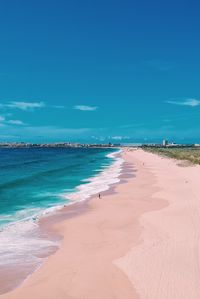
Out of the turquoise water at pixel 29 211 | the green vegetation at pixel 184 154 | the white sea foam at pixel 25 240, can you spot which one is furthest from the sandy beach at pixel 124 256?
the green vegetation at pixel 184 154

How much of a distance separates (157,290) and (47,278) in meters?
3.46

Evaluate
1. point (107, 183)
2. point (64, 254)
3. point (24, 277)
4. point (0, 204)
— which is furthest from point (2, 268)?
point (107, 183)

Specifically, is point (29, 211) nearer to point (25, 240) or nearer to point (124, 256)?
point (25, 240)

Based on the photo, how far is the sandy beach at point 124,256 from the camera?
11.4 m

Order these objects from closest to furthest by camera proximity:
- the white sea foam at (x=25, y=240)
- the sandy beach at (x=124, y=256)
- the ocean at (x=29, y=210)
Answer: the sandy beach at (x=124, y=256) → the white sea foam at (x=25, y=240) → the ocean at (x=29, y=210)

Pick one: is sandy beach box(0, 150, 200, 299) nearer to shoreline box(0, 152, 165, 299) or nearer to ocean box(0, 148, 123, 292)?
shoreline box(0, 152, 165, 299)

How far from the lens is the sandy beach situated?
37.3ft

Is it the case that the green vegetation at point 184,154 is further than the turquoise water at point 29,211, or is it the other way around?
the green vegetation at point 184,154

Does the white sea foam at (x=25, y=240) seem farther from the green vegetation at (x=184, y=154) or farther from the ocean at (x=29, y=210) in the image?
the green vegetation at (x=184, y=154)

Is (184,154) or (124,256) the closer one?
(124,256)

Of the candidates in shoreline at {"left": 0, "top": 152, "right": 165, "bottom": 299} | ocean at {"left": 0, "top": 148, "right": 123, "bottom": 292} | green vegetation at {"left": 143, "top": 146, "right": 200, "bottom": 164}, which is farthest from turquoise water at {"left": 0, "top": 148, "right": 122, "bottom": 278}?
green vegetation at {"left": 143, "top": 146, "right": 200, "bottom": 164}

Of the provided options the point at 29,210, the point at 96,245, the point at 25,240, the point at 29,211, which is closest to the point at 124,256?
the point at 96,245

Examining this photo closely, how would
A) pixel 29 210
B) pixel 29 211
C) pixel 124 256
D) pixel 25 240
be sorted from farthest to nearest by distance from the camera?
pixel 29 210, pixel 29 211, pixel 25 240, pixel 124 256

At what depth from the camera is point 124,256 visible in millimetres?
14422
